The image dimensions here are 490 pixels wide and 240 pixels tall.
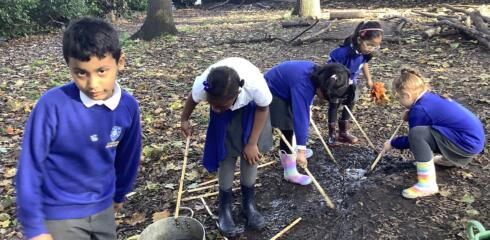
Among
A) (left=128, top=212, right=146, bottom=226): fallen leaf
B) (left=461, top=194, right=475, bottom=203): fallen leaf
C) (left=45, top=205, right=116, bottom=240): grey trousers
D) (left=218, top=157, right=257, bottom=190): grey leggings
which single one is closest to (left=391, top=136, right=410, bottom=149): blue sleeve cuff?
(left=461, top=194, right=475, bottom=203): fallen leaf

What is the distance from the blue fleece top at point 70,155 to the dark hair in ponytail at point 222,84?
69 centimetres

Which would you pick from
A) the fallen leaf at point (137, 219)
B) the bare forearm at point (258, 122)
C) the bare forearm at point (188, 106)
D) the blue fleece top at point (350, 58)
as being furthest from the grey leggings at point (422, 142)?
the fallen leaf at point (137, 219)

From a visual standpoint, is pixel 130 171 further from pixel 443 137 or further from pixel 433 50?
pixel 433 50

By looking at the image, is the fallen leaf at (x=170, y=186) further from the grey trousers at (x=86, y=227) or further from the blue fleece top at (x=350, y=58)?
the blue fleece top at (x=350, y=58)

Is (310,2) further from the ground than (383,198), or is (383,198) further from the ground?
(310,2)

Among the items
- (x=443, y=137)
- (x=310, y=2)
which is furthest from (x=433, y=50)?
→ (x=310, y=2)

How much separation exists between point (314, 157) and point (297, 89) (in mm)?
1338

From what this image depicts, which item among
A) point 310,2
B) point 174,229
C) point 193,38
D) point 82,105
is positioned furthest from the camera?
point 310,2

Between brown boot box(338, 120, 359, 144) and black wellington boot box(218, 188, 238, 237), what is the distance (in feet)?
6.79

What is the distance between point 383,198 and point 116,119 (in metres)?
2.59

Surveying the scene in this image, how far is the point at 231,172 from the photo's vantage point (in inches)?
147

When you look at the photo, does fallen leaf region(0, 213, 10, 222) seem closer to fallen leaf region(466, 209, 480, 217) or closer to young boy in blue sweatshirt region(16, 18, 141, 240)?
young boy in blue sweatshirt region(16, 18, 141, 240)

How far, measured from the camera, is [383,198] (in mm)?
3998

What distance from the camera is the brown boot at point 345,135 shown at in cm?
533
